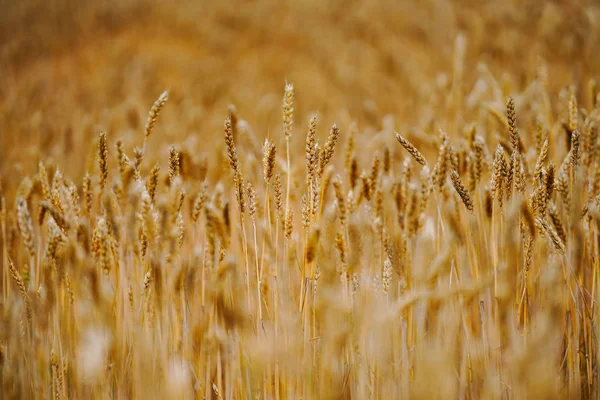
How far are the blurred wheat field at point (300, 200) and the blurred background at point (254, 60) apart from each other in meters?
0.02

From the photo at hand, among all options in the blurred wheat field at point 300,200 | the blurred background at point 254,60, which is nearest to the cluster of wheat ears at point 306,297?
the blurred wheat field at point 300,200

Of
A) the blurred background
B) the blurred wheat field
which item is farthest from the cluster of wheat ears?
the blurred background

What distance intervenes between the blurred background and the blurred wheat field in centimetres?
2

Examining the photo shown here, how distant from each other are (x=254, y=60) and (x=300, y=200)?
1.86 metres

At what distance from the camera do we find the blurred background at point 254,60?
2.10 m

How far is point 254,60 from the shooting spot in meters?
2.89

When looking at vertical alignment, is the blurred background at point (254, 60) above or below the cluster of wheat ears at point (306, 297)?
above

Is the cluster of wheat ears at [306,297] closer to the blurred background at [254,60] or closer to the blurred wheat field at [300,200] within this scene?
the blurred wheat field at [300,200]

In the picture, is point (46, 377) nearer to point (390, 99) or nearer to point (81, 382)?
point (81, 382)

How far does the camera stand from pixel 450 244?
604 millimetres

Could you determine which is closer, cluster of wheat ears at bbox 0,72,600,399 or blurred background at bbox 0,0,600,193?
cluster of wheat ears at bbox 0,72,600,399

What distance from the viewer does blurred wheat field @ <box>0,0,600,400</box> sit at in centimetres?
64

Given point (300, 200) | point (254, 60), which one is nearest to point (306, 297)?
point (300, 200)

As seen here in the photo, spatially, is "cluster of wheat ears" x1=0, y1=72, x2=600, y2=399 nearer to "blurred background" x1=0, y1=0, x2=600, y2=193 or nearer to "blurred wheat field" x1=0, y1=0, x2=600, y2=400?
"blurred wheat field" x1=0, y1=0, x2=600, y2=400
